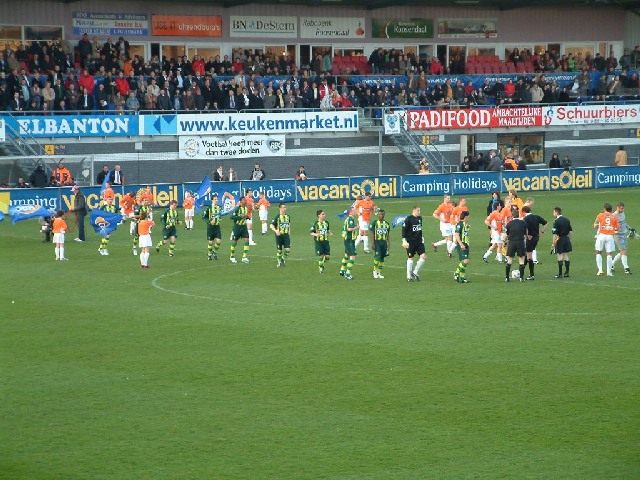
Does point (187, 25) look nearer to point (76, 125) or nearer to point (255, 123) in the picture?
point (255, 123)

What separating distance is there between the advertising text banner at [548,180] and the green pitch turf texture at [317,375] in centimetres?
2181

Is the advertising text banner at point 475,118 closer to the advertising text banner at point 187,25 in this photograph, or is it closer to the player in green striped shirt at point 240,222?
the advertising text banner at point 187,25

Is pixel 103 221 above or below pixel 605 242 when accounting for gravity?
above

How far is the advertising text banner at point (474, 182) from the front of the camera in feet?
169

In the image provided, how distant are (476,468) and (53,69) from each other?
41.7m

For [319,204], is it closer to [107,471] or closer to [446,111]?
[446,111]

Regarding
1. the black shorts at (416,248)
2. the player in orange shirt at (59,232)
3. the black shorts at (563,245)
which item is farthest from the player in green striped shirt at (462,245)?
the player in orange shirt at (59,232)

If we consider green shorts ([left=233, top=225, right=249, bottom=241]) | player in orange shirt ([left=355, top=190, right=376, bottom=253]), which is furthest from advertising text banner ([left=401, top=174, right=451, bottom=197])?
green shorts ([left=233, top=225, right=249, bottom=241])

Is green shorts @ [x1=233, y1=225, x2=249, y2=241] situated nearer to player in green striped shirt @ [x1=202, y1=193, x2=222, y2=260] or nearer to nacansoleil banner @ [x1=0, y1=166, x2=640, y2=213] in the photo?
player in green striped shirt @ [x1=202, y1=193, x2=222, y2=260]

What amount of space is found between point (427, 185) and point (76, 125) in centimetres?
1613

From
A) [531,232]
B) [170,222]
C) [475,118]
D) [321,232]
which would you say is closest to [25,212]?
[170,222]

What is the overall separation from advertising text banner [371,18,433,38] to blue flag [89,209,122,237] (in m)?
32.0

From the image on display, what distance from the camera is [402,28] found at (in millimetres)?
63844

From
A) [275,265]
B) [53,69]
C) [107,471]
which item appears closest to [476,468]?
[107,471]
